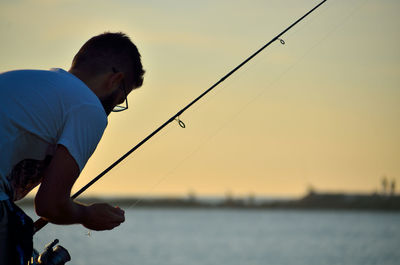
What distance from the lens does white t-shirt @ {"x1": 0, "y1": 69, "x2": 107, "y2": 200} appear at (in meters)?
2.20

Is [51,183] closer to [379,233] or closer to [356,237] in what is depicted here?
[356,237]

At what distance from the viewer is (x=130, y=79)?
97.7 inches

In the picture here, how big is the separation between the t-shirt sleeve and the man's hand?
0.21 metres

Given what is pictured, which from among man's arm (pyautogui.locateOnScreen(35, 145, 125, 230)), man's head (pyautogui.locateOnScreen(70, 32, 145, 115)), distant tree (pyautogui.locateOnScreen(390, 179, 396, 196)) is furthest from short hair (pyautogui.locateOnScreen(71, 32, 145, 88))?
distant tree (pyautogui.locateOnScreen(390, 179, 396, 196))

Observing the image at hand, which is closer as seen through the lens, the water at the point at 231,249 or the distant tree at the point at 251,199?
the water at the point at 231,249

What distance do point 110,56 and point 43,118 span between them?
35cm

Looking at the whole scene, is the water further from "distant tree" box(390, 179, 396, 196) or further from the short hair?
"distant tree" box(390, 179, 396, 196)

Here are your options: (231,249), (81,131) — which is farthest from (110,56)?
(231,249)

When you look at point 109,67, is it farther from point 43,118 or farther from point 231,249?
point 231,249

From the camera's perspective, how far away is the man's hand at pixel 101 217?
7.77 feet

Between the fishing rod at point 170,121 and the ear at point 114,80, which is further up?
the ear at point 114,80

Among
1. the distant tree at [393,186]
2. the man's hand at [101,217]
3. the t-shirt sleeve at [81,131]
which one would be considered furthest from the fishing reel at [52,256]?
the distant tree at [393,186]

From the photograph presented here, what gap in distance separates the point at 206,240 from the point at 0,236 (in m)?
41.1

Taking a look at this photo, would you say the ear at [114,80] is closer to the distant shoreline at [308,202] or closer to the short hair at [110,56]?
the short hair at [110,56]
